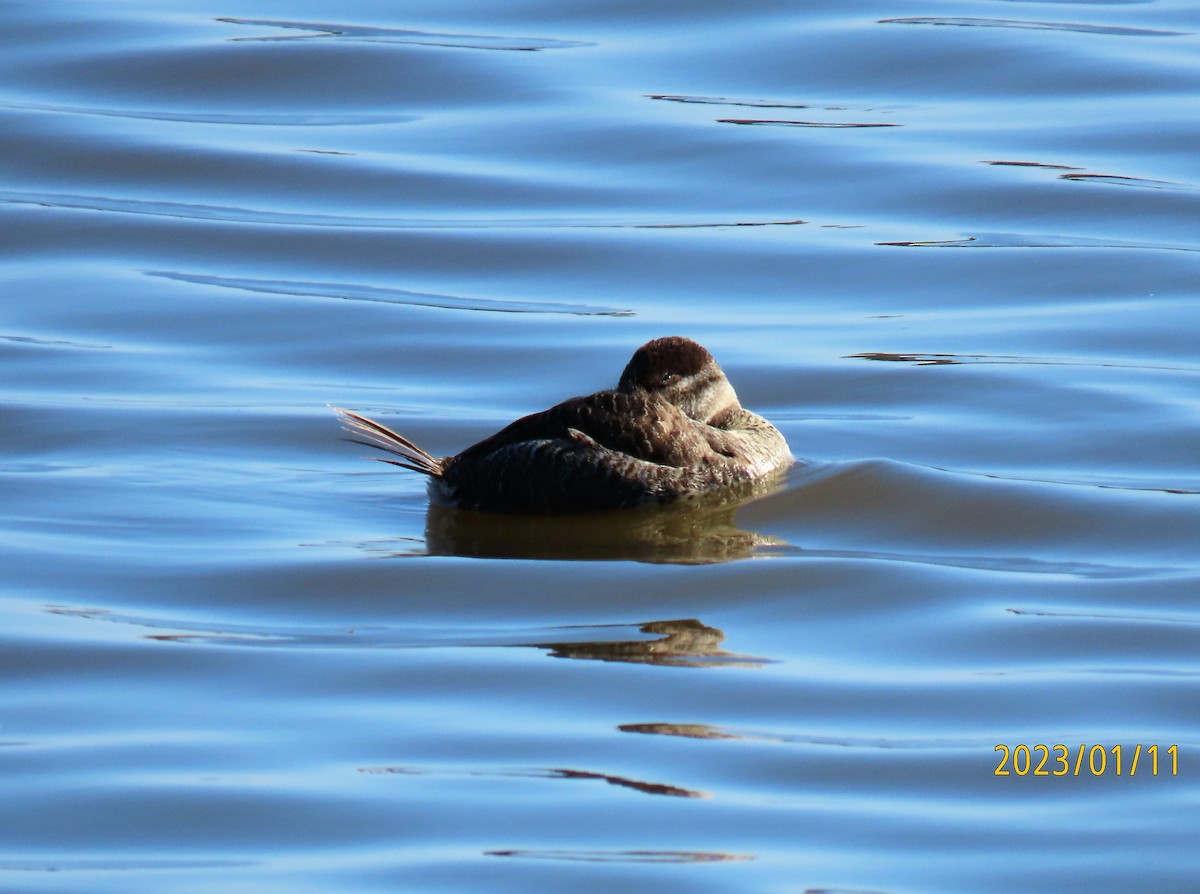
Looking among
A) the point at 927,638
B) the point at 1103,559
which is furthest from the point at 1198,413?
the point at 927,638

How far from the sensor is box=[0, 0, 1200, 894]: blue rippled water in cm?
554

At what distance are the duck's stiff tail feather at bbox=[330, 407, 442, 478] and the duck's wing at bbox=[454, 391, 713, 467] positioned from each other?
0.12m

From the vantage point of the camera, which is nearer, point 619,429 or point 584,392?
point 619,429

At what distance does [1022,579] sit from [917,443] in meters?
1.90

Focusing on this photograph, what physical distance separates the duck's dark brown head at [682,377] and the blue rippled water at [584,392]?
1.93ft

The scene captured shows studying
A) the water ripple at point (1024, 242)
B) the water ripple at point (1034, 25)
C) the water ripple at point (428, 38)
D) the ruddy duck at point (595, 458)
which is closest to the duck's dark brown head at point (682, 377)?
the ruddy duck at point (595, 458)

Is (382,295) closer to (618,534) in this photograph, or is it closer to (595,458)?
(595,458)

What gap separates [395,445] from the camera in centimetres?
889

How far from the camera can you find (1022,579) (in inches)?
300

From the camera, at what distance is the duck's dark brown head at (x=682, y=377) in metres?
9.18

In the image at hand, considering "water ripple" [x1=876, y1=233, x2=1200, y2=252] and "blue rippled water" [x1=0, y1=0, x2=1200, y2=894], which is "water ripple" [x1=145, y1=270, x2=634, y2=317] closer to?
"blue rippled water" [x1=0, y1=0, x2=1200, y2=894]

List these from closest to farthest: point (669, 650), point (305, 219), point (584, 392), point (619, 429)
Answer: point (669, 650) < point (619, 429) < point (584, 392) < point (305, 219)

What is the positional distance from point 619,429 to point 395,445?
972mm

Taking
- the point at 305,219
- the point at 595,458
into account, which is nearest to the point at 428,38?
the point at 305,219
